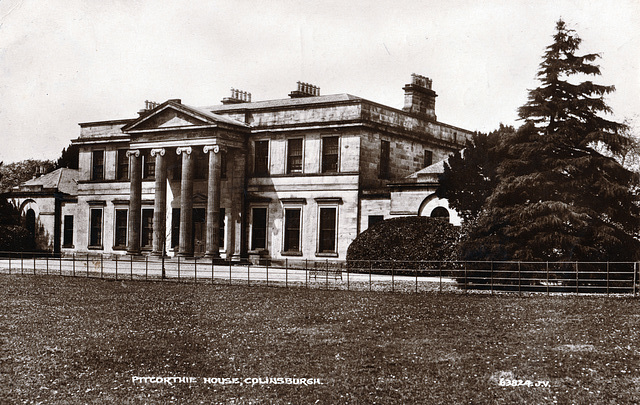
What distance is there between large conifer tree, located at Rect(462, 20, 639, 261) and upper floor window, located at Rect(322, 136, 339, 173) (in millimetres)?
16525

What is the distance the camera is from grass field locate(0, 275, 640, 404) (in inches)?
452

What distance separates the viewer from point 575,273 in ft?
77.2

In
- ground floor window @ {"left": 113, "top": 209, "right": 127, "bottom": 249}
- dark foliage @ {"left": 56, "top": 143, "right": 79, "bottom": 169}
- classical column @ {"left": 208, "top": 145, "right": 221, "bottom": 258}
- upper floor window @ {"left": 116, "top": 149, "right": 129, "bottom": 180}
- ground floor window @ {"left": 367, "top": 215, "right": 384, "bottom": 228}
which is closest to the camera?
ground floor window @ {"left": 367, "top": 215, "right": 384, "bottom": 228}

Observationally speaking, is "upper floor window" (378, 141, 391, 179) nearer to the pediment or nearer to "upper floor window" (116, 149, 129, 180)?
the pediment

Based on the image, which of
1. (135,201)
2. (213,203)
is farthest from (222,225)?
(135,201)

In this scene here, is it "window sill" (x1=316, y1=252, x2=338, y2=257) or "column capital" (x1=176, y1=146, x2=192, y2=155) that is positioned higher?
"column capital" (x1=176, y1=146, x2=192, y2=155)

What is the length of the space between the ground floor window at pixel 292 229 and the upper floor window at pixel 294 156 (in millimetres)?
2139

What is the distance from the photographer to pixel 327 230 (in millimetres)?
40875

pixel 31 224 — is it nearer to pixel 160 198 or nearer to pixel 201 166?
pixel 160 198

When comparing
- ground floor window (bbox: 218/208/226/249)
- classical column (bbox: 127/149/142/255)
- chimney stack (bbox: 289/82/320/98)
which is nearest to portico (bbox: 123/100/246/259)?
classical column (bbox: 127/149/142/255)

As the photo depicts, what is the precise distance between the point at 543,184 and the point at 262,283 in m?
10.0

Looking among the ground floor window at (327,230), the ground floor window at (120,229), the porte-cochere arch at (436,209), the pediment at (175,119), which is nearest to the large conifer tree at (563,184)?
the porte-cochere arch at (436,209)

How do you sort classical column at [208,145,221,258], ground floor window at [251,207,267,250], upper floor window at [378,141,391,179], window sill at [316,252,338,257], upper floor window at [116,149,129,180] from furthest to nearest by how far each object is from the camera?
upper floor window at [116,149,129,180], ground floor window at [251,207,267,250], upper floor window at [378,141,391,179], classical column at [208,145,221,258], window sill at [316,252,338,257]

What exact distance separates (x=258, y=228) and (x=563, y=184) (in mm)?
21617
